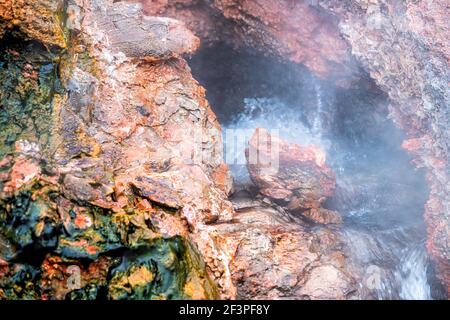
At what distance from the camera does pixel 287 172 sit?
171 inches

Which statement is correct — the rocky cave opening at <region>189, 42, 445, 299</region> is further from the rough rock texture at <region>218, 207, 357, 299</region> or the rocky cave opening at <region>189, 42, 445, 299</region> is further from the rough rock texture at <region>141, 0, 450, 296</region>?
the rough rock texture at <region>141, 0, 450, 296</region>

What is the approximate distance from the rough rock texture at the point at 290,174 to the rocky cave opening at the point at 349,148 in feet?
0.62

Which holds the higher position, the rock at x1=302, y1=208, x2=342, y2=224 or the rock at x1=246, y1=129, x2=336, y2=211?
the rock at x1=246, y1=129, x2=336, y2=211

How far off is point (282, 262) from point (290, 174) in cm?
123

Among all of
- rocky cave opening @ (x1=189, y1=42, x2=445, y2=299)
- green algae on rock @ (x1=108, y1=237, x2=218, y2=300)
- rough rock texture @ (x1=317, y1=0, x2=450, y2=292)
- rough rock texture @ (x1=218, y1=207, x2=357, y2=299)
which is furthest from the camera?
rocky cave opening @ (x1=189, y1=42, x2=445, y2=299)

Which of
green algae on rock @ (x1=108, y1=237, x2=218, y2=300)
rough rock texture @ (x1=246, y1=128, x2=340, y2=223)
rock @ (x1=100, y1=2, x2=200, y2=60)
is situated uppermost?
rock @ (x1=100, y1=2, x2=200, y2=60)

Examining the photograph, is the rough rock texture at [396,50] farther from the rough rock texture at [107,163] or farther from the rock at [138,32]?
the rough rock texture at [107,163]

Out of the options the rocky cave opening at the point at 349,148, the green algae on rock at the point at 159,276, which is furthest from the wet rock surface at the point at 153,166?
the rocky cave opening at the point at 349,148

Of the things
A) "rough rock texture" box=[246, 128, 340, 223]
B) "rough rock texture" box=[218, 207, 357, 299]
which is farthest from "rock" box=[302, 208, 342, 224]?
"rough rock texture" box=[218, 207, 357, 299]

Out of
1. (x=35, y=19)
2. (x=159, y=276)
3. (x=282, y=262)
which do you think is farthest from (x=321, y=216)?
(x=35, y=19)

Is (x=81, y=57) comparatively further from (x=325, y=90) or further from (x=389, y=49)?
(x=325, y=90)

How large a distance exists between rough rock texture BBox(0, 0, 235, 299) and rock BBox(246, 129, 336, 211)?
427 millimetres

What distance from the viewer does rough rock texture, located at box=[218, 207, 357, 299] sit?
328 centimetres

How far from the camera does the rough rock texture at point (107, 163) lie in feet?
8.87
